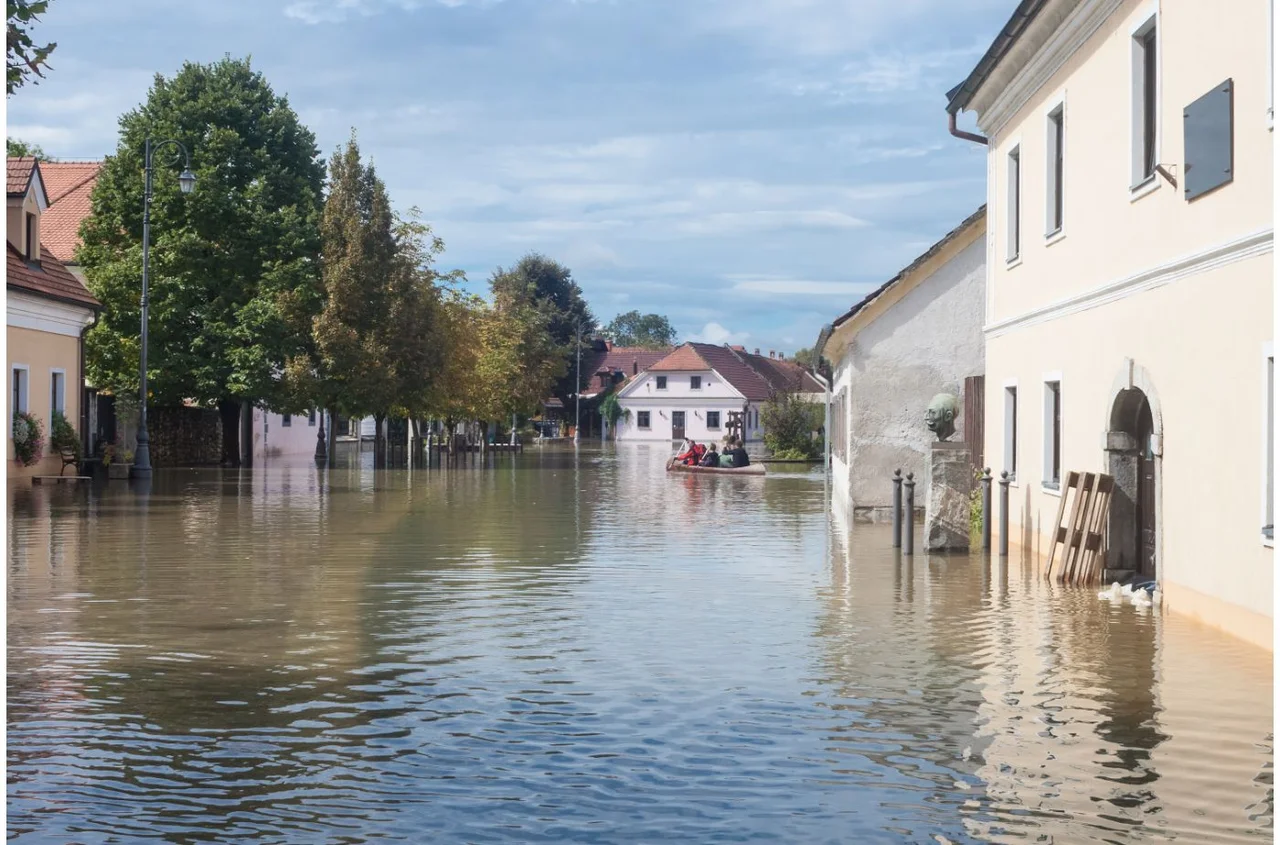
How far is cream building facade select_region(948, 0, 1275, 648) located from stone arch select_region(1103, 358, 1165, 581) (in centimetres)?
2

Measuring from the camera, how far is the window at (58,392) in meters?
37.1

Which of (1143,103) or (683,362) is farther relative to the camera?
(683,362)

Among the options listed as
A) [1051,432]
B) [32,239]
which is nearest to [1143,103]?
[1051,432]

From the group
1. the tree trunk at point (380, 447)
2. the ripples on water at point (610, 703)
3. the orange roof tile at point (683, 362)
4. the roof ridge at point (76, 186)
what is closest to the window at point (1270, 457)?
the ripples on water at point (610, 703)

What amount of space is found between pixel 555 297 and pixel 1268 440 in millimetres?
109009

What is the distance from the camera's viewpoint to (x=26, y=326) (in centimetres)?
3525

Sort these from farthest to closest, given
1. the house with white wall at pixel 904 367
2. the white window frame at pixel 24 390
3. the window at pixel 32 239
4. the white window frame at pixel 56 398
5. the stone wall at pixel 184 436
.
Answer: the stone wall at pixel 184 436 < the white window frame at pixel 56 398 < the window at pixel 32 239 < the white window frame at pixel 24 390 < the house with white wall at pixel 904 367

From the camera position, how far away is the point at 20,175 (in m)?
36.6

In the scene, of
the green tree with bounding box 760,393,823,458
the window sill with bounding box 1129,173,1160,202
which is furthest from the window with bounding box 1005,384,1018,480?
the green tree with bounding box 760,393,823,458

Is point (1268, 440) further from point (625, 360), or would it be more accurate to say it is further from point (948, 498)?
point (625, 360)

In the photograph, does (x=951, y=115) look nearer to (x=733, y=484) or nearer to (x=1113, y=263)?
(x=1113, y=263)

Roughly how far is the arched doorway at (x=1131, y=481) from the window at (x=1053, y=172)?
145 inches

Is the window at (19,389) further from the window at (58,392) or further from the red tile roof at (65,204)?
the red tile roof at (65,204)

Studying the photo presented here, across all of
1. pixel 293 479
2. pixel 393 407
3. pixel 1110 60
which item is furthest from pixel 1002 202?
pixel 393 407
